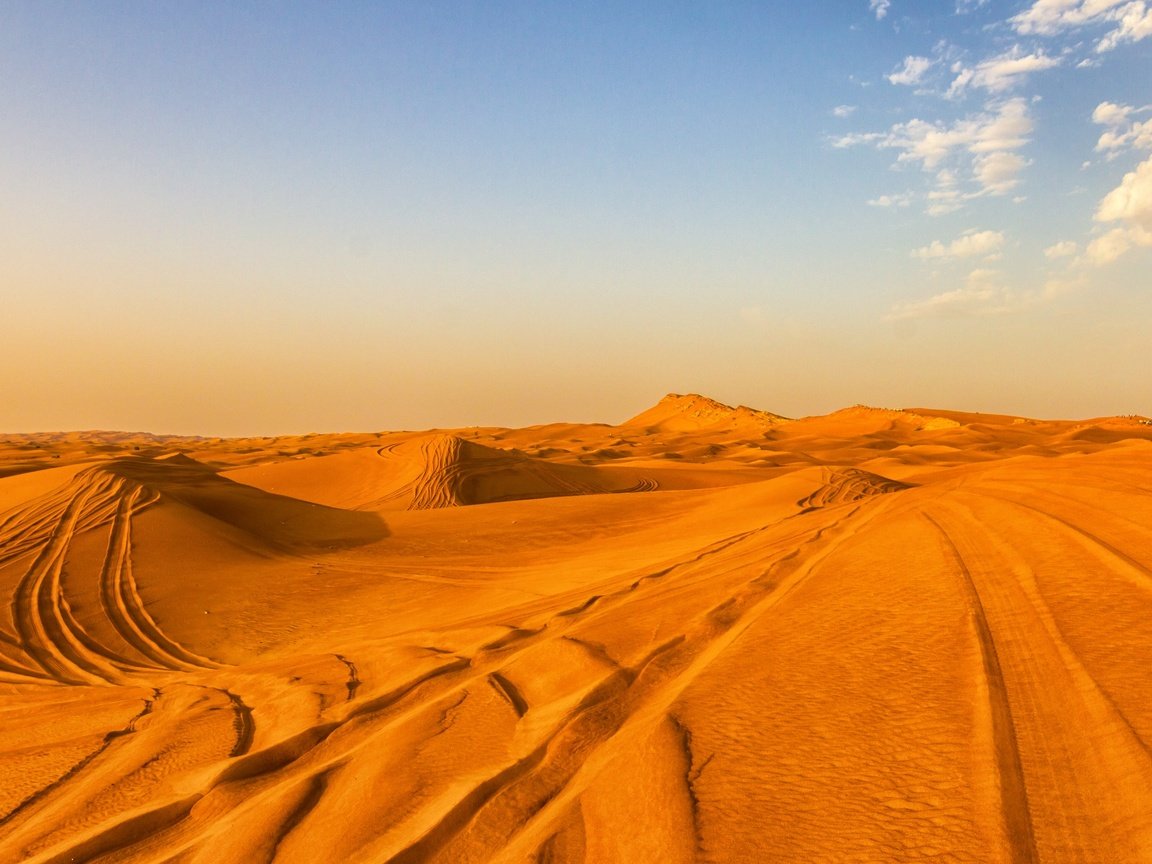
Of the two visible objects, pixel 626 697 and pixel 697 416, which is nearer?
pixel 626 697

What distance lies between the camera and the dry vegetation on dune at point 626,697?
3025 millimetres

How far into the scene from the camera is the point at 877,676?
14.3 ft

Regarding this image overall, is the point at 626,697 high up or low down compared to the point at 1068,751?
down

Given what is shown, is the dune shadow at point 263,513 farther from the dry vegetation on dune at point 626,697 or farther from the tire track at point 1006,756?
the tire track at point 1006,756

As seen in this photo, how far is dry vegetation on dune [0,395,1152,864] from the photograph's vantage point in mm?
3025

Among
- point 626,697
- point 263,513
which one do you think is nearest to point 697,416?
point 263,513

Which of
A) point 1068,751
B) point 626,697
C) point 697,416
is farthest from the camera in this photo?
point 697,416

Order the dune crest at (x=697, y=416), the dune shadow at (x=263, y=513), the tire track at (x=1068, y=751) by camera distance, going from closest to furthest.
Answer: the tire track at (x=1068, y=751) < the dune shadow at (x=263, y=513) < the dune crest at (x=697, y=416)

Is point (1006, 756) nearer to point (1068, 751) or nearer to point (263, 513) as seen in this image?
point (1068, 751)

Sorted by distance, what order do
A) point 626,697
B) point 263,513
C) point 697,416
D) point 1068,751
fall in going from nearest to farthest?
1. point 1068,751
2. point 626,697
3. point 263,513
4. point 697,416

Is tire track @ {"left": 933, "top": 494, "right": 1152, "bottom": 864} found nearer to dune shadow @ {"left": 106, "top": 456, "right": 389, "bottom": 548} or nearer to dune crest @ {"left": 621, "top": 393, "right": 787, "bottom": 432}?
dune shadow @ {"left": 106, "top": 456, "right": 389, "bottom": 548}

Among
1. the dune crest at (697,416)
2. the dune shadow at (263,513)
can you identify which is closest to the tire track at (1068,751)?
the dune shadow at (263,513)

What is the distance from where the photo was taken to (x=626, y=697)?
14.6ft

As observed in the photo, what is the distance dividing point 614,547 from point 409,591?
3.80 metres
